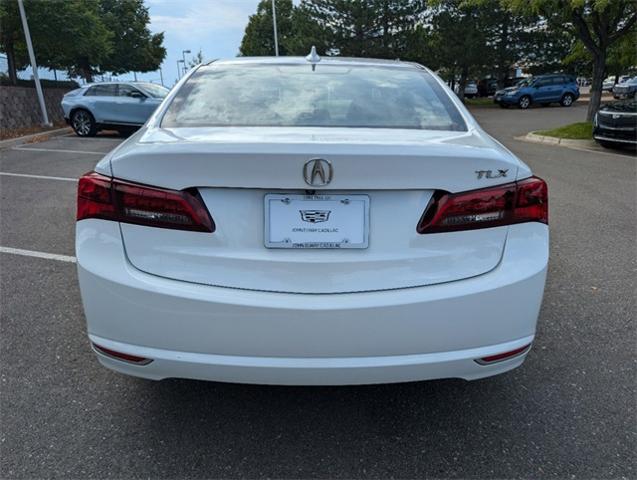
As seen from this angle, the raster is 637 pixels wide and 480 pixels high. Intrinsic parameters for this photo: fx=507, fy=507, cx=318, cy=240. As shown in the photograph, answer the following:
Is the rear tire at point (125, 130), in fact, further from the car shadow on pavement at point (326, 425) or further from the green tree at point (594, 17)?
the car shadow on pavement at point (326, 425)

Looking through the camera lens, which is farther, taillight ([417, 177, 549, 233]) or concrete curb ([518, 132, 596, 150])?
concrete curb ([518, 132, 596, 150])

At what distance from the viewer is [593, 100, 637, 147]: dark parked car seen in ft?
34.8

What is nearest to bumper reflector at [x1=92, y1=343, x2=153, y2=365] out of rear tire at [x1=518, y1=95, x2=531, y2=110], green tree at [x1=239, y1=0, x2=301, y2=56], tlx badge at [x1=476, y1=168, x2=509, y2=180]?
tlx badge at [x1=476, y1=168, x2=509, y2=180]

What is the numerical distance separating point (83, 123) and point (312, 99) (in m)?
14.0

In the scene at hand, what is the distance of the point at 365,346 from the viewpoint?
1.76 metres

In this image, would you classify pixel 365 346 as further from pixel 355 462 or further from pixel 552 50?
pixel 552 50

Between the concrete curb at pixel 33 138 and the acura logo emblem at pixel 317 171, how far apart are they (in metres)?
12.6

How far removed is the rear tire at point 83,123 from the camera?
14.3 metres

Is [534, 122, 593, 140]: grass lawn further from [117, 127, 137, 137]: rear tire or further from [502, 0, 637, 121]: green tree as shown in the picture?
[117, 127, 137, 137]: rear tire

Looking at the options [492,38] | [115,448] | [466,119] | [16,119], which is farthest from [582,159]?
[492,38]

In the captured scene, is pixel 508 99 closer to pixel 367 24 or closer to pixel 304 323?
pixel 367 24

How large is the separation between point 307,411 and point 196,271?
961 mm

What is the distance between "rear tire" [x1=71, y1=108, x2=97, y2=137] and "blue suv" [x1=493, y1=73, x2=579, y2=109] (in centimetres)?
2219

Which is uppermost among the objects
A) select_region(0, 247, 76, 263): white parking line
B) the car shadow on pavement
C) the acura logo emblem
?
the acura logo emblem
